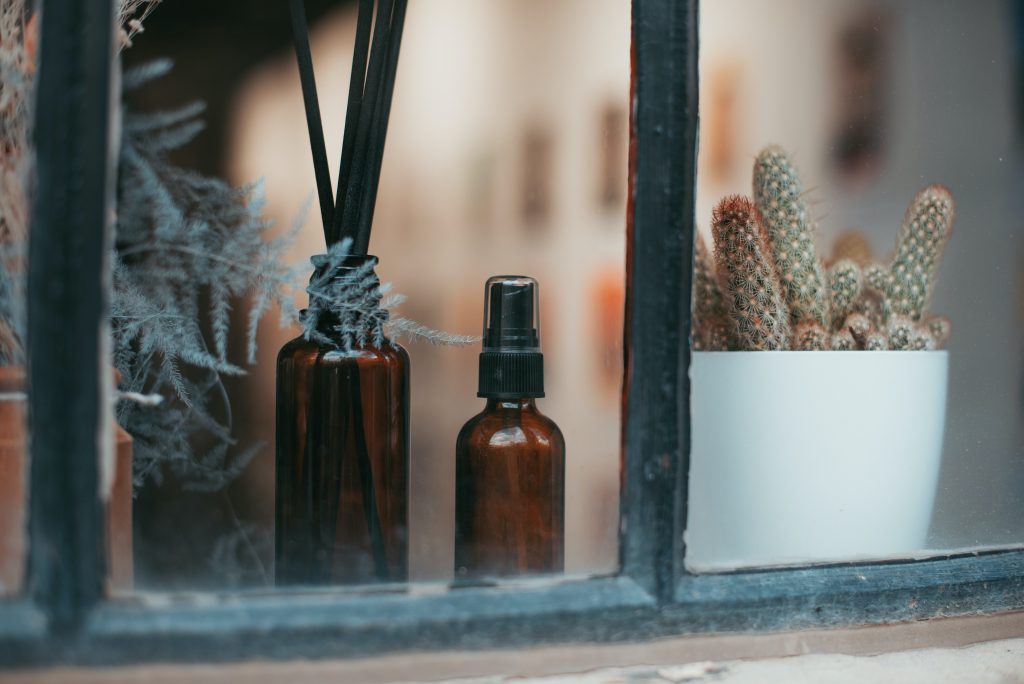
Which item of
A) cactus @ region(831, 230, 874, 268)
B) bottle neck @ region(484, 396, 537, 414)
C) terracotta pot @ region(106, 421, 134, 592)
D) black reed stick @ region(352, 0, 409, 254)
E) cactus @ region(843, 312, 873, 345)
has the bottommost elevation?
terracotta pot @ region(106, 421, 134, 592)

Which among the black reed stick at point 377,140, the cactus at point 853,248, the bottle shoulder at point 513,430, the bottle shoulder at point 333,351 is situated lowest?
the bottle shoulder at point 513,430

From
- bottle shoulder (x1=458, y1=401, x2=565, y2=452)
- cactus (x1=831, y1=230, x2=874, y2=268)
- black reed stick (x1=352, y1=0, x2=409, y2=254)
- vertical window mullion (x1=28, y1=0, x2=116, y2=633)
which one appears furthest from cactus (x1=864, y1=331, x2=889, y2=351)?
vertical window mullion (x1=28, y1=0, x2=116, y2=633)

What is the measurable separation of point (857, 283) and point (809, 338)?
0.21ft

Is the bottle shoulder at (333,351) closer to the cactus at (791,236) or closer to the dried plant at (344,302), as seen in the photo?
the dried plant at (344,302)

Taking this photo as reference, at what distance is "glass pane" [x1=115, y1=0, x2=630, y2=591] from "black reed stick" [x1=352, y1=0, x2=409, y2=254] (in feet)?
0.08

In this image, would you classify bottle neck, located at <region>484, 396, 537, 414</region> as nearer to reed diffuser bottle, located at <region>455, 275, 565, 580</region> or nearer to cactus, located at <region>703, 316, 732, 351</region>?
reed diffuser bottle, located at <region>455, 275, 565, 580</region>

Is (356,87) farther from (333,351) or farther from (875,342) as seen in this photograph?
(875,342)

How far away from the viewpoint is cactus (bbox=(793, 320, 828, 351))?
55 cm

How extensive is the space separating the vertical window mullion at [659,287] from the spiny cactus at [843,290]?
190mm

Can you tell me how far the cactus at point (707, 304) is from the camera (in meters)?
0.57

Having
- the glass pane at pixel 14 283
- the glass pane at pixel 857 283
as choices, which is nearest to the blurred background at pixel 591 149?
the glass pane at pixel 857 283

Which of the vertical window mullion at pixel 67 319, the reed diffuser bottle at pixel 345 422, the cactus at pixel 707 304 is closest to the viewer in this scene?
the vertical window mullion at pixel 67 319

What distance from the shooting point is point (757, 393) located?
0.51 meters

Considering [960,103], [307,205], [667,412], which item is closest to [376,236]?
[307,205]
